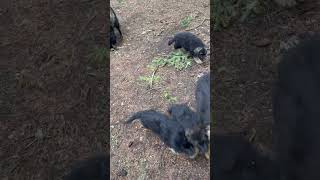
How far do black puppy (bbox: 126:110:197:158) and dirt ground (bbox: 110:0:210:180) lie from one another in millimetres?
117

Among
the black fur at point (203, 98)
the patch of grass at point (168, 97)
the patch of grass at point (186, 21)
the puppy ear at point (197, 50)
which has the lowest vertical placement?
the patch of grass at point (186, 21)

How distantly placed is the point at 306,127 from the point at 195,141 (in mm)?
1248

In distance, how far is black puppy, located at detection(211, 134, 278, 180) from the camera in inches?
153

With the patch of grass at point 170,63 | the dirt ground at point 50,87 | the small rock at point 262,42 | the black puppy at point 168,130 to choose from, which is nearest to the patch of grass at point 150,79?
the patch of grass at point 170,63

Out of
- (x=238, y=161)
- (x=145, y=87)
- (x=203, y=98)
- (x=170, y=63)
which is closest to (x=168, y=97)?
(x=145, y=87)

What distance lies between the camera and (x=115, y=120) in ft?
17.1

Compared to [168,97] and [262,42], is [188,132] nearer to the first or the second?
[168,97]

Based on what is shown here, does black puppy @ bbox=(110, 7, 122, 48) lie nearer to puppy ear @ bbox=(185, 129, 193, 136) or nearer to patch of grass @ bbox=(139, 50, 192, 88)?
patch of grass @ bbox=(139, 50, 192, 88)

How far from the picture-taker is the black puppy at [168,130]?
453 centimetres

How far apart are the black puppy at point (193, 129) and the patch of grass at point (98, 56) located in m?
1.60

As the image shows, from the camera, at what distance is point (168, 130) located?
15.3 feet

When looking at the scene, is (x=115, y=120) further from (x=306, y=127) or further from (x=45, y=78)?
(x=306, y=127)

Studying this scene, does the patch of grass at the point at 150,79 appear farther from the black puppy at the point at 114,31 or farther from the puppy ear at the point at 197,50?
the black puppy at the point at 114,31

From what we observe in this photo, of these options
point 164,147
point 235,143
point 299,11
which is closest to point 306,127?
point 235,143
